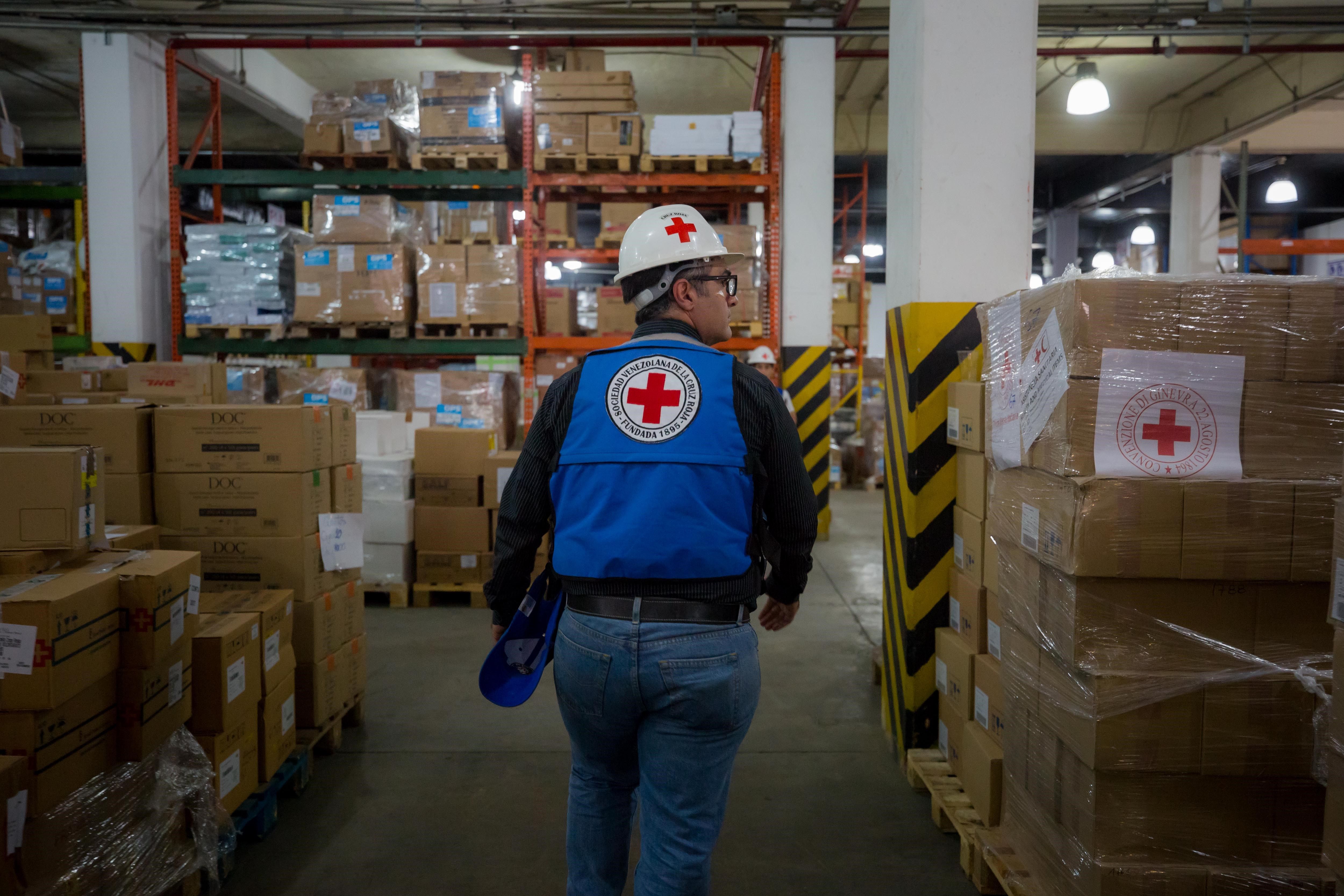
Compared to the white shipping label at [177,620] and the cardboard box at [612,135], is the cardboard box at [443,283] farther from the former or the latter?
the white shipping label at [177,620]

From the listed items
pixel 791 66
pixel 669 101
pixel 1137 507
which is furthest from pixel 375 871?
pixel 669 101

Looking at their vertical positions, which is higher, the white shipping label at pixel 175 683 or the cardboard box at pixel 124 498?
the cardboard box at pixel 124 498

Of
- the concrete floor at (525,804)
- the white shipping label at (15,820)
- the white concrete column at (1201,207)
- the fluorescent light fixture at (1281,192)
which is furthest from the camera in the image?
the fluorescent light fixture at (1281,192)

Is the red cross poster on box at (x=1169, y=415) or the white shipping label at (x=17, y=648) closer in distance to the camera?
the white shipping label at (x=17, y=648)

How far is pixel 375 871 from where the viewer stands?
2.66m

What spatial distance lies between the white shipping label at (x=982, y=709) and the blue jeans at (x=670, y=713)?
1.35 meters

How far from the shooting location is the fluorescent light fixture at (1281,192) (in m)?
12.4

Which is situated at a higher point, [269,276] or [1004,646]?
[269,276]

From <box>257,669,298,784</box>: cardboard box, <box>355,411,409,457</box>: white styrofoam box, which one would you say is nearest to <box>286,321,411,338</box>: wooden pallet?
<box>355,411,409,457</box>: white styrofoam box

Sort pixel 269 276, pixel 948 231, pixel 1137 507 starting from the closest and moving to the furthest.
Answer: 1. pixel 1137 507
2. pixel 948 231
3. pixel 269 276

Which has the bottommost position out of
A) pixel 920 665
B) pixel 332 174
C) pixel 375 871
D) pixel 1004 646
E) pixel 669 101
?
pixel 375 871

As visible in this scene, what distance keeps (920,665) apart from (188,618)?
258cm

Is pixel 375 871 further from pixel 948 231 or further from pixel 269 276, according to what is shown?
pixel 269 276

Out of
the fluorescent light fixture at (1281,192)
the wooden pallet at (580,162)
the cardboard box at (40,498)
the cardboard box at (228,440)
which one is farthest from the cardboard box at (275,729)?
the fluorescent light fixture at (1281,192)
